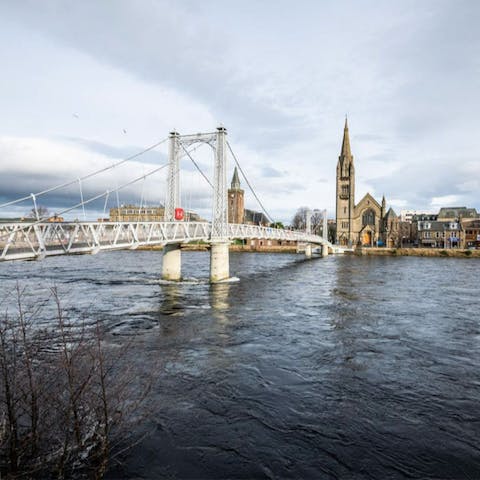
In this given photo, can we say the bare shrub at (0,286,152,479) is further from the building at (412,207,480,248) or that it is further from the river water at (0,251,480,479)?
the building at (412,207,480,248)

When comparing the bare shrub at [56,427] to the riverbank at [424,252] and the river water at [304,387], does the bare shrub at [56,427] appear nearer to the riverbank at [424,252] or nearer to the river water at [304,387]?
the river water at [304,387]

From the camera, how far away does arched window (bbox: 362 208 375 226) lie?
102812 millimetres

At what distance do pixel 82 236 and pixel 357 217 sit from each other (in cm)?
8947

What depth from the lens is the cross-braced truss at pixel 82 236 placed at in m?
16.9

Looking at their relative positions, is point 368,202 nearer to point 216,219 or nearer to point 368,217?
point 368,217

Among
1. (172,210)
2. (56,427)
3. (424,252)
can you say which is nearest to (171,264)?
(172,210)

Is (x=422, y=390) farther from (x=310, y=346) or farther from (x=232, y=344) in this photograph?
(x=232, y=344)

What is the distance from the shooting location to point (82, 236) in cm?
2628

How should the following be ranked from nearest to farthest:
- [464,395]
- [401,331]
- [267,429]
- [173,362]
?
[267,429] → [464,395] → [173,362] → [401,331]

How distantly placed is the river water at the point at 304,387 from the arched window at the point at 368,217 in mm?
80129

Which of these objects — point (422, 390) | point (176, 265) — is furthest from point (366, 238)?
point (422, 390)

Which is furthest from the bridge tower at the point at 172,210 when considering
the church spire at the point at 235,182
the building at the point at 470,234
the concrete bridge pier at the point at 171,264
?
the church spire at the point at 235,182

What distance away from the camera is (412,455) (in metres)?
8.20

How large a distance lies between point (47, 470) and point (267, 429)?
4.78 metres
